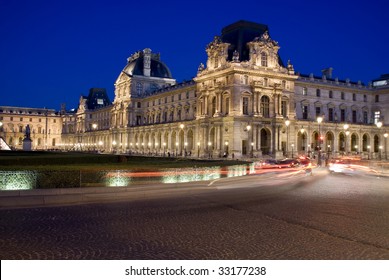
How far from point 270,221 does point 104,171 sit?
35.3 ft

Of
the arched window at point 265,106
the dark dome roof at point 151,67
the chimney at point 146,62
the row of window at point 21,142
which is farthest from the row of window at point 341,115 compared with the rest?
the row of window at point 21,142

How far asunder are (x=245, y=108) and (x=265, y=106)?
4845 millimetres

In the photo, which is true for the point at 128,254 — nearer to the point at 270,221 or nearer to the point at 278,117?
the point at 270,221

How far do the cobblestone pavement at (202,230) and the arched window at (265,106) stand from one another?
53.4 m

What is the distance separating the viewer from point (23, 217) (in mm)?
12953

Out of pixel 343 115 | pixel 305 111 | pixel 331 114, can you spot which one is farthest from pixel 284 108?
pixel 343 115

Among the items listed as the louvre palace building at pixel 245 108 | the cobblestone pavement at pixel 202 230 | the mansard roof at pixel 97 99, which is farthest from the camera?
the mansard roof at pixel 97 99

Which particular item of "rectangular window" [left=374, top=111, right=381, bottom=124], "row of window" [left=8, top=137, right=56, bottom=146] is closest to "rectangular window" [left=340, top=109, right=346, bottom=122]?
"rectangular window" [left=374, top=111, right=381, bottom=124]

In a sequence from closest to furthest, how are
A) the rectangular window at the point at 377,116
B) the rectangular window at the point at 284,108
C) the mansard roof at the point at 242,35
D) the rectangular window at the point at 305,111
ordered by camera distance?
1. the mansard roof at the point at 242,35
2. the rectangular window at the point at 284,108
3. the rectangular window at the point at 305,111
4. the rectangular window at the point at 377,116

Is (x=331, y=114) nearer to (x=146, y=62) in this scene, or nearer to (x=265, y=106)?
(x=265, y=106)

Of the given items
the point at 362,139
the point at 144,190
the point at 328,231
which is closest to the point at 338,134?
the point at 362,139

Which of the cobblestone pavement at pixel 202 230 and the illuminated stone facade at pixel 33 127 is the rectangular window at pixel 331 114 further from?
the illuminated stone facade at pixel 33 127

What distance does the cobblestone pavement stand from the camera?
8.81 m

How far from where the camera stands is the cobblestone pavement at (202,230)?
8.81m
